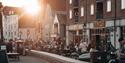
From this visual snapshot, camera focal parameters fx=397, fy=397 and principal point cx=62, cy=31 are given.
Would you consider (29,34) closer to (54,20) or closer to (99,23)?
(54,20)

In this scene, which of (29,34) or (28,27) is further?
(28,27)

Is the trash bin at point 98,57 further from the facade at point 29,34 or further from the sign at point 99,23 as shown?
the facade at point 29,34

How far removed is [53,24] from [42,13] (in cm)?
1253

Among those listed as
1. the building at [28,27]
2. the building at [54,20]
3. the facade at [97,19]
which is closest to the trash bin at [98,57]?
the facade at [97,19]

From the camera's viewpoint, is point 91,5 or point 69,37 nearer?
point 91,5

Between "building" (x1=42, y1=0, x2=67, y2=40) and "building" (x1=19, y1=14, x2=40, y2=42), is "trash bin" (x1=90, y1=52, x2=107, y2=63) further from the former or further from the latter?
"building" (x1=19, y1=14, x2=40, y2=42)

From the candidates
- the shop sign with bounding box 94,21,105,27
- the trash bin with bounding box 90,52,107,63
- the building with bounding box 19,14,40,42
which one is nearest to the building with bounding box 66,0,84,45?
the shop sign with bounding box 94,21,105,27

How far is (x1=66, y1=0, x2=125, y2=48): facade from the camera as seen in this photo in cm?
4328

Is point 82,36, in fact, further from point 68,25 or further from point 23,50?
point 23,50

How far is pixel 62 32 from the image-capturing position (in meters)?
72.6

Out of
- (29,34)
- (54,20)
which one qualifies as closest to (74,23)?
(54,20)

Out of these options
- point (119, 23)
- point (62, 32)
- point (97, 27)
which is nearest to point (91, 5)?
point (97, 27)

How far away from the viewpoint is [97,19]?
4947 cm

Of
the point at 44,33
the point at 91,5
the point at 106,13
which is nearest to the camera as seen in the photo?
the point at 106,13
